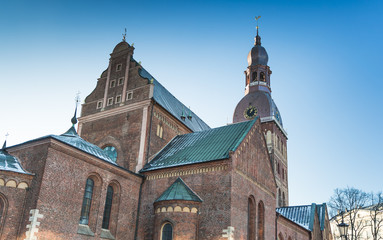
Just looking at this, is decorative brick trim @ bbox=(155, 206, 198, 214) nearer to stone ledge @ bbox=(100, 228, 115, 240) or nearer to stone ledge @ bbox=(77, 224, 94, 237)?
stone ledge @ bbox=(100, 228, 115, 240)

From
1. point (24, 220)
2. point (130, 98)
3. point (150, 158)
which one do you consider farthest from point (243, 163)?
point (24, 220)

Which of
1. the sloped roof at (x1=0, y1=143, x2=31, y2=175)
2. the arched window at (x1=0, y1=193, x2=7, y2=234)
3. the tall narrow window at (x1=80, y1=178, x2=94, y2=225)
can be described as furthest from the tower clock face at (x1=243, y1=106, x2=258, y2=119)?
the arched window at (x1=0, y1=193, x2=7, y2=234)

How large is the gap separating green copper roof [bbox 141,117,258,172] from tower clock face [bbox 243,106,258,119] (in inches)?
994

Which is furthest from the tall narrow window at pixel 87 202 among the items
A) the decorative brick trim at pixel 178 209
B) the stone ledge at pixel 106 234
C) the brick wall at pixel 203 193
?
the decorative brick trim at pixel 178 209

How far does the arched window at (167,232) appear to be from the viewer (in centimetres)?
2255

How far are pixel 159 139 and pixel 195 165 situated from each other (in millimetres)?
6327

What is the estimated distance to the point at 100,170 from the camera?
23.4 metres

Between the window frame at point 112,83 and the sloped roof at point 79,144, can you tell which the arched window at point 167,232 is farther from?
the window frame at point 112,83

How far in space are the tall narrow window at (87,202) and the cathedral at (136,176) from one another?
61 mm

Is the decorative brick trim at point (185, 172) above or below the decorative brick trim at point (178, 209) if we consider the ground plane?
above

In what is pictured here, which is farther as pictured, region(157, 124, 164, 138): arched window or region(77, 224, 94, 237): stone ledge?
region(157, 124, 164, 138): arched window

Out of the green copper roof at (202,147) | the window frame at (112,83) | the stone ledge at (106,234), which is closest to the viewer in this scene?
the stone ledge at (106,234)

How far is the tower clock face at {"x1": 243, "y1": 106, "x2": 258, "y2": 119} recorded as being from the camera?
5445 centimetres

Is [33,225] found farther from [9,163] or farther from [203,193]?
[203,193]
